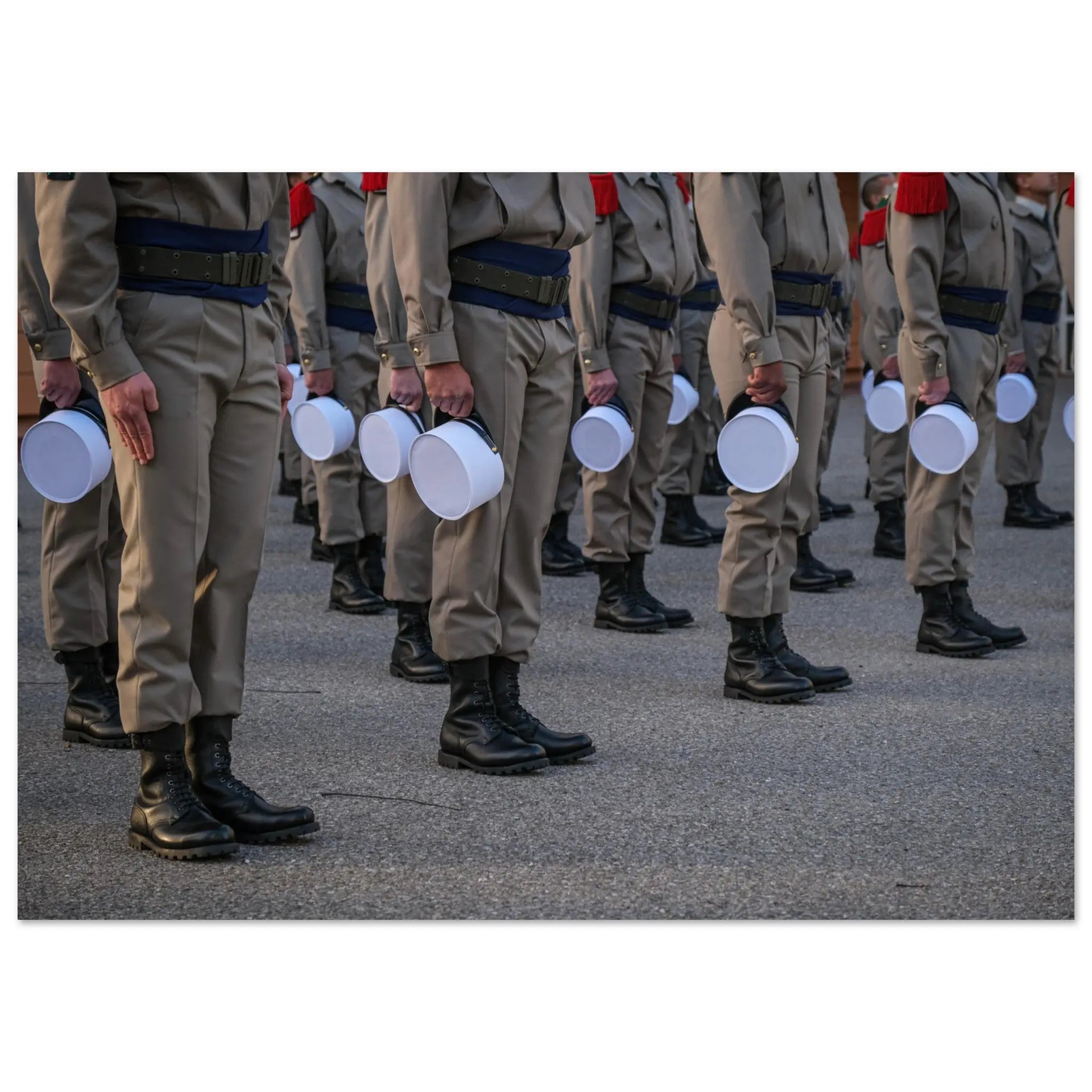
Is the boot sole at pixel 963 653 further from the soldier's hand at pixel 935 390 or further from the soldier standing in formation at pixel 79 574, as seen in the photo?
the soldier standing in formation at pixel 79 574

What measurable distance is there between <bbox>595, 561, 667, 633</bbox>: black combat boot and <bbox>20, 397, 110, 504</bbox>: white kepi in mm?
2248

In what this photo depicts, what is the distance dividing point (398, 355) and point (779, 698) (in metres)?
1.42

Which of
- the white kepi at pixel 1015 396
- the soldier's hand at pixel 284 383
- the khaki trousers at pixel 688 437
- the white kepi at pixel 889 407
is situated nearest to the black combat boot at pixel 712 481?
the khaki trousers at pixel 688 437

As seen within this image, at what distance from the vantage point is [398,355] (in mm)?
4391

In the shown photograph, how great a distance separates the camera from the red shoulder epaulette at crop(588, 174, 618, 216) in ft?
17.4

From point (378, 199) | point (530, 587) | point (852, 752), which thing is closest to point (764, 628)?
point (852, 752)

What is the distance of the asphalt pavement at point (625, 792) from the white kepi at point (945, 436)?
63cm

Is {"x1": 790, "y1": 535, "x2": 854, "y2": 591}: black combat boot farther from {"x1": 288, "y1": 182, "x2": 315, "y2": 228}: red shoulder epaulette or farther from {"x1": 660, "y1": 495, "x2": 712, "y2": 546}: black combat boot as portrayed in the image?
{"x1": 288, "y1": 182, "x2": 315, "y2": 228}: red shoulder epaulette

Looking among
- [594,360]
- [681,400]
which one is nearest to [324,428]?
[594,360]

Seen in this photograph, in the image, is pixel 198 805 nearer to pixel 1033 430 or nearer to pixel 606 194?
pixel 606 194

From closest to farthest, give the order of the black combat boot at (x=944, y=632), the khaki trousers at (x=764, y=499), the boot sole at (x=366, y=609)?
the khaki trousers at (x=764, y=499), the black combat boot at (x=944, y=632), the boot sole at (x=366, y=609)

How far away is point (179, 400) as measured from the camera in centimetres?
287

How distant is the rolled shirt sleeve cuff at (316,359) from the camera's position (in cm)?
550
